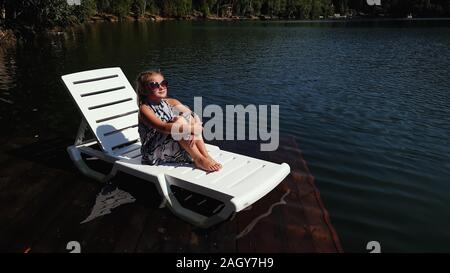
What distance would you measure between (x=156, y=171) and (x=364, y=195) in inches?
155

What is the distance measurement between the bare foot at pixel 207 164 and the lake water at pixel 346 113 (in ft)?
7.09

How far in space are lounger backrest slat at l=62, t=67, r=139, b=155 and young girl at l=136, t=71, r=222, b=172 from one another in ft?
3.97

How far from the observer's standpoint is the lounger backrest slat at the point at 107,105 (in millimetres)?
6539

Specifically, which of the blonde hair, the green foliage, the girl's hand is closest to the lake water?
the girl's hand

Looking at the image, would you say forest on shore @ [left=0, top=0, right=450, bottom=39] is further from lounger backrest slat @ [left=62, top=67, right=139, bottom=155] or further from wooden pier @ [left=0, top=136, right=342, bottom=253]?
wooden pier @ [left=0, top=136, right=342, bottom=253]

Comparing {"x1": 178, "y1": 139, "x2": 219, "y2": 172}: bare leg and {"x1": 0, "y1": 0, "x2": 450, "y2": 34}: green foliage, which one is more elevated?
{"x1": 0, "y1": 0, "x2": 450, "y2": 34}: green foliage

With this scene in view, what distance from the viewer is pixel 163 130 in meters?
5.38

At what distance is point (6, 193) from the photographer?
5723 mm

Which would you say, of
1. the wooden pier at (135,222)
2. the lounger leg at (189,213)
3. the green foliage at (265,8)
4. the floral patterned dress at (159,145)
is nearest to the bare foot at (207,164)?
the floral patterned dress at (159,145)

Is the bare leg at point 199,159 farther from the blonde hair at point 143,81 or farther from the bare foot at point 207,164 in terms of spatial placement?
the blonde hair at point 143,81

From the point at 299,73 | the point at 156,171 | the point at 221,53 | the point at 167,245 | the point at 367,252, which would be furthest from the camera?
the point at 221,53

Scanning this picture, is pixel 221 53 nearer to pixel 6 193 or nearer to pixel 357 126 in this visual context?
pixel 357 126

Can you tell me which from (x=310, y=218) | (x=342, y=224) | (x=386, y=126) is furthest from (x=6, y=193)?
(x=386, y=126)

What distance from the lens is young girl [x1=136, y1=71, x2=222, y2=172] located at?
534cm
